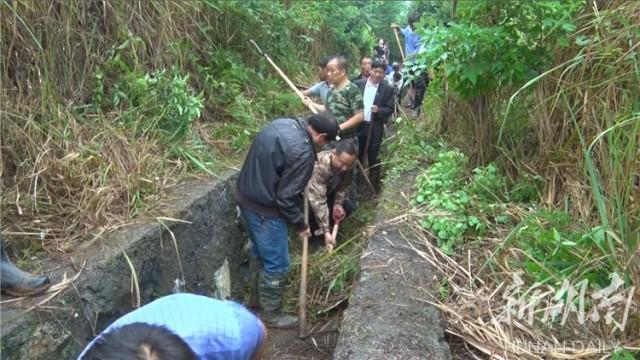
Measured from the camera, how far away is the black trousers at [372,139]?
7111mm

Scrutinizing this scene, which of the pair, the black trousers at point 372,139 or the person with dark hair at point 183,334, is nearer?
the person with dark hair at point 183,334

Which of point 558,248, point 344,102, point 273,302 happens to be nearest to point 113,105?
point 273,302

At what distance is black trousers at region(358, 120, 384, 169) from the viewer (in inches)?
280

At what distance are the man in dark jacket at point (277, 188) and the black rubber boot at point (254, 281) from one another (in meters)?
0.20

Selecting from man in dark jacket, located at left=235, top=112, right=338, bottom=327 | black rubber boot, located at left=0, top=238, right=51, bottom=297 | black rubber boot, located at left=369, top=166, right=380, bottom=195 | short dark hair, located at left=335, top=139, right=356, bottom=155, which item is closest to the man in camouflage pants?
black rubber boot, located at left=369, top=166, right=380, bottom=195

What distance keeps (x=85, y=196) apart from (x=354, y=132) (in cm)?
346

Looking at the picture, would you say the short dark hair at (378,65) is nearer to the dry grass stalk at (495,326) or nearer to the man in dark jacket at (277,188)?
the man in dark jacket at (277,188)

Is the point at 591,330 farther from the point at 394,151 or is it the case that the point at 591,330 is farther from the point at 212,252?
the point at 394,151

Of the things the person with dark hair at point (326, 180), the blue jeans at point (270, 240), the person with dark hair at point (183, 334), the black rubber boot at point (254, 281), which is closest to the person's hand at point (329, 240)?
the person with dark hair at point (326, 180)

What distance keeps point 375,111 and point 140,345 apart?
19.5 ft

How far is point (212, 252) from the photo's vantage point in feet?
16.0

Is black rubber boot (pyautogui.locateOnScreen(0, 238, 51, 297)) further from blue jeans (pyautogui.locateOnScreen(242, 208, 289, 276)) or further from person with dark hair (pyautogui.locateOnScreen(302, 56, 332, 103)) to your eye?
person with dark hair (pyautogui.locateOnScreen(302, 56, 332, 103))

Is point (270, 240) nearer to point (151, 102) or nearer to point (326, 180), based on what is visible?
point (326, 180)

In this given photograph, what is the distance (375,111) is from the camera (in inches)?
277
